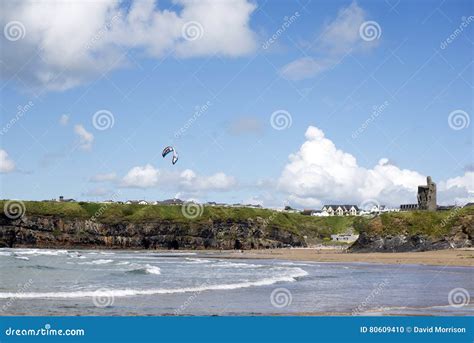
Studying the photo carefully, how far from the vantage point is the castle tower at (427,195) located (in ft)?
408

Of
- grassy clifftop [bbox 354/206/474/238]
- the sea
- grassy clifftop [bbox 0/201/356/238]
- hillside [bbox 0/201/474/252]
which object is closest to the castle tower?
hillside [bbox 0/201/474/252]

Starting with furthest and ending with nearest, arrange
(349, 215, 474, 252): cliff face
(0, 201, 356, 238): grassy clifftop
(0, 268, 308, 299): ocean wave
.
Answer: (0, 201, 356, 238): grassy clifftop
(349, 215, 474, 252): cliff face
(0, 268, 308, 299): ocean wave

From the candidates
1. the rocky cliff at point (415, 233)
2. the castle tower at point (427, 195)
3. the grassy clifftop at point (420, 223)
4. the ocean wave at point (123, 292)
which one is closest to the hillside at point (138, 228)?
the castle tower at point (427, 195)

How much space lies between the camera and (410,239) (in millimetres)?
101750

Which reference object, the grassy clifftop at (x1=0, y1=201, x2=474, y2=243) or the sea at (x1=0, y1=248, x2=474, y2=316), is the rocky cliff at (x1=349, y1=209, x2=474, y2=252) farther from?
the sea at (x1=0, y1=248, x2=474, y2=316)

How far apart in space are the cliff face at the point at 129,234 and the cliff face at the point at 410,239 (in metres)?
43.5

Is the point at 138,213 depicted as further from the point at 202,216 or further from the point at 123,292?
the point at 123,292

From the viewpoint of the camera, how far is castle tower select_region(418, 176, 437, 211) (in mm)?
124312

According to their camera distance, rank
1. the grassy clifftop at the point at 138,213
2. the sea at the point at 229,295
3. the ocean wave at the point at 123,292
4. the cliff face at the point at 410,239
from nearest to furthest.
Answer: the sea at the point at 229,295 < the ocean wave at the point at 123,292 < the cliff face at the point at 410,239 < the grassy clifftop at the point at 138,213

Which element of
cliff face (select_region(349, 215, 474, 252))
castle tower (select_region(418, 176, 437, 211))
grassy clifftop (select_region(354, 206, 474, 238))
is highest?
castle tower (select_region(418, 176, 437, 211))

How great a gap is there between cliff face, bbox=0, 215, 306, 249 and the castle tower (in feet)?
134

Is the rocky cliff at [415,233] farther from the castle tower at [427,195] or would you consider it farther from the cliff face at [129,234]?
the cliff face at [129,234]

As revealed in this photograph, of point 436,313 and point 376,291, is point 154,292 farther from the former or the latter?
point 436,313

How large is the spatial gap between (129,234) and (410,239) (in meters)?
68.0
